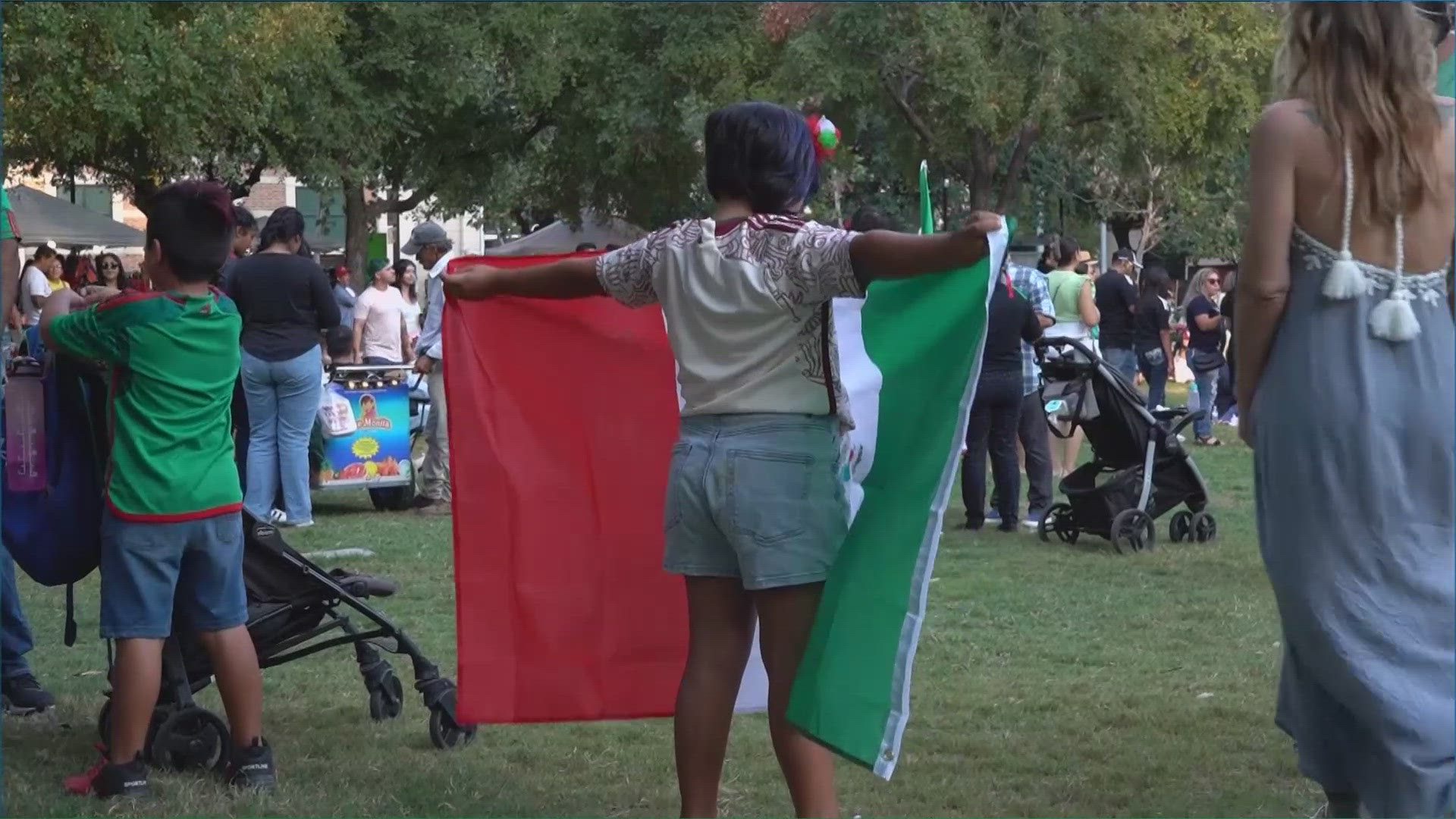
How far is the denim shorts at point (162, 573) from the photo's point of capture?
483cm

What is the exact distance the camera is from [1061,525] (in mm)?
10773

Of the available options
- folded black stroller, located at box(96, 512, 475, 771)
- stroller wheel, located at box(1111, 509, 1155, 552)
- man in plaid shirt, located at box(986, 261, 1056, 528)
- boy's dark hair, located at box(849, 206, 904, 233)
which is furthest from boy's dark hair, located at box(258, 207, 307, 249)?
stroller wheel, located at box(1111, 509, 1155, 552)

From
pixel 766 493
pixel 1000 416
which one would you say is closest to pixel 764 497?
pixel 766 493

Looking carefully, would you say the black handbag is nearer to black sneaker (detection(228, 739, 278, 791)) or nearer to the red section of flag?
the red section of flag

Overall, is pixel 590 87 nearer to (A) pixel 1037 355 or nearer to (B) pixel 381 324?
(B) pixel 381 324

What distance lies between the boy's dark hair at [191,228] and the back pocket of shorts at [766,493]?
187 centimetres

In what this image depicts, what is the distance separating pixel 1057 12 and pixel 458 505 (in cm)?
2282

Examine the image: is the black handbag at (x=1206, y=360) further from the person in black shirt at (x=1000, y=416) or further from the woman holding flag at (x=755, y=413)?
the woman holding flag at (x=755, y=413)

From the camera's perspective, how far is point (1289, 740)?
5.50m

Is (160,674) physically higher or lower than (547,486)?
lower

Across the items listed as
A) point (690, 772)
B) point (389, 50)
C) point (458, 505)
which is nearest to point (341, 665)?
point (458, 505)

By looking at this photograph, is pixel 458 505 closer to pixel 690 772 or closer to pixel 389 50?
pixel 690 772

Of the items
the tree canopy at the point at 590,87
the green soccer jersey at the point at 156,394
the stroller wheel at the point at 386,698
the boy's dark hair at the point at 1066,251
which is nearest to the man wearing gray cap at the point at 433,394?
the boy's dark hair at the point at 1066,251

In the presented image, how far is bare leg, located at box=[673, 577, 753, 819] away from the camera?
13.4ft
